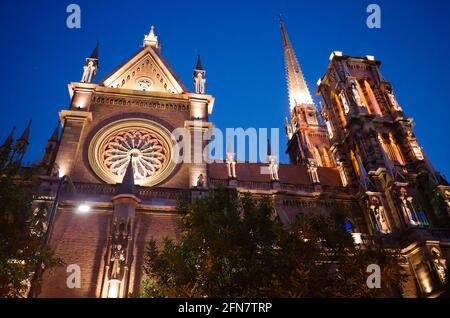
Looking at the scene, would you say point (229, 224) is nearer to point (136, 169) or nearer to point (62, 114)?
point (136, 169)

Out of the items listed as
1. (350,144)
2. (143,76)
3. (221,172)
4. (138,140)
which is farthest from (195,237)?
(350,144)

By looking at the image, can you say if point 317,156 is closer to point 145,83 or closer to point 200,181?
point 145,83

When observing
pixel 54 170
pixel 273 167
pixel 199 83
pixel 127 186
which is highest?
pixel 199 83

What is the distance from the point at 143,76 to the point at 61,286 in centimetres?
1771

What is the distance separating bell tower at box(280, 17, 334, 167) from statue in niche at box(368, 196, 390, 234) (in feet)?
31.4

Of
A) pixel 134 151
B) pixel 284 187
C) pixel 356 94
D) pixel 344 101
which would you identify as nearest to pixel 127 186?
pixel 134 151

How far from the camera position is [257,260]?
1288 cm

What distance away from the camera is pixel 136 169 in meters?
24.8

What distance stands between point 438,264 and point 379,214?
15.5ft

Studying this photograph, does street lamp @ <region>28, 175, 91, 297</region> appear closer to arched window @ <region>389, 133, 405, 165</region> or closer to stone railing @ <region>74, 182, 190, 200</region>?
stone railing @ <region>74, 182, 190, 200</region>

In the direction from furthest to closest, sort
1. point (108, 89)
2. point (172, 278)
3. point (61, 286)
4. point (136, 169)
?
point (108, 89) < point (136, 169) < point (61, 286) < point (172, 278)

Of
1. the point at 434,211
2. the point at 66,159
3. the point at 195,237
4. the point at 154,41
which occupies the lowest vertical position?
the point at 195,237

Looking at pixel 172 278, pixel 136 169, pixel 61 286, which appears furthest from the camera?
pixel 136 169

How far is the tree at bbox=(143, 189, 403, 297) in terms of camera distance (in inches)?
472
